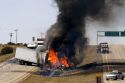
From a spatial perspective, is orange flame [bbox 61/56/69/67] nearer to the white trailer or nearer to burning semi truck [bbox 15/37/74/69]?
burning semi truck [bbox 15/37/74/69]

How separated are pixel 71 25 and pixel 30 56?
1344 centimetres

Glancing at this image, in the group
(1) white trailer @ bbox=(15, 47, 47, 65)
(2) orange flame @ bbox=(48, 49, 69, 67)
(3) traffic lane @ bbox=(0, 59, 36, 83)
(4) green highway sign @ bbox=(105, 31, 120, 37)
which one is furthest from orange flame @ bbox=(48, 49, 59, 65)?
(4) green highway sign @ bbox=(105, 31, 120, 37)

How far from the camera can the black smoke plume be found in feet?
315

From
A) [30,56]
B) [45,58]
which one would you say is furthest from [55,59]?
[30,56]

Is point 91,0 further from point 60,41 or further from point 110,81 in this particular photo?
point 110,81

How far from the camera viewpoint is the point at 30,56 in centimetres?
10388

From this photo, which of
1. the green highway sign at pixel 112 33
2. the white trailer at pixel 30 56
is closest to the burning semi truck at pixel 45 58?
the white trailer at pixel 30 56

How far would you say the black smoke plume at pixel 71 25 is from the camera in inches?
3775

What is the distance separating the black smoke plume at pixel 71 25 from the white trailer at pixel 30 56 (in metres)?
4.36

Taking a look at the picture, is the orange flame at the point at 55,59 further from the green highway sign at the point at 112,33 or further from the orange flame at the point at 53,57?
the green highway sign at the point at 112,33

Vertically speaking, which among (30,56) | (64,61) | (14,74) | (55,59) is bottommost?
(14,74)

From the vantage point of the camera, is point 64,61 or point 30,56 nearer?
point 64,61

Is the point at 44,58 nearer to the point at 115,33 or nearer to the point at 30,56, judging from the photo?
the point at 30,56

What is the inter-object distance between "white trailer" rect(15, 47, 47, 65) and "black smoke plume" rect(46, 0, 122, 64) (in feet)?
14.3
